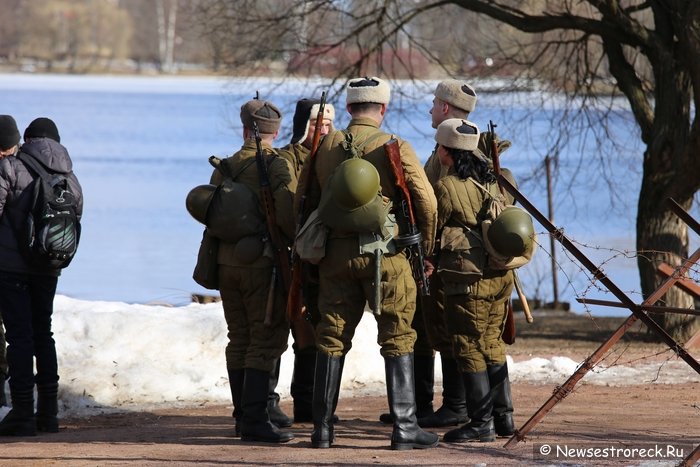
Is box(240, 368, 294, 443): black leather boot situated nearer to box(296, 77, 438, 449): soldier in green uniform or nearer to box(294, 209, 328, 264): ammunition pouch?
box(296, 77, 438, 449): soldier in green uniform

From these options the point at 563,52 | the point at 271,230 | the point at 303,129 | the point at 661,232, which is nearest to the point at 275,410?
the point at 271,230

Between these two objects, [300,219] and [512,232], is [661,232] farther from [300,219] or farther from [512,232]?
[300,219]

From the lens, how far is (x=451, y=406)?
23.5ft

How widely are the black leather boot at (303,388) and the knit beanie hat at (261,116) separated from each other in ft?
4.64

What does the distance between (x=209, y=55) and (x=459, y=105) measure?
28.7 feet

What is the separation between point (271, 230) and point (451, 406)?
1.53 m

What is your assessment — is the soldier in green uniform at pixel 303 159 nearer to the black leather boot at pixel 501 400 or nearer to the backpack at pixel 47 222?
the black leather boot at pixel 501 400

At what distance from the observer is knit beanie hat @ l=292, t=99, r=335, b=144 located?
281 inches

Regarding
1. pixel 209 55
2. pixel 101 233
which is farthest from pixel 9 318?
pixel 101 233

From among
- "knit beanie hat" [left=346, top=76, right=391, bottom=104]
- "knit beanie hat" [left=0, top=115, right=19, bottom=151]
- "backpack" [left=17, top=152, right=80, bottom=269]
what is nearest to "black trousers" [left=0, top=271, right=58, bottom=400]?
"backpack" [left=17, top=152, right=80, bottom=269]

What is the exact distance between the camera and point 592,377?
9164mm

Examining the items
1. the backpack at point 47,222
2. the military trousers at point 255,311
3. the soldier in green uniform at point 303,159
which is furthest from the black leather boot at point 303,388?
the backpack at point 47,222

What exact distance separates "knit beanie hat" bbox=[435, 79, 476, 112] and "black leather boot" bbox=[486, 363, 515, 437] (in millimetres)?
1470

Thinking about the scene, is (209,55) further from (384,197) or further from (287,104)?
(384,197)
